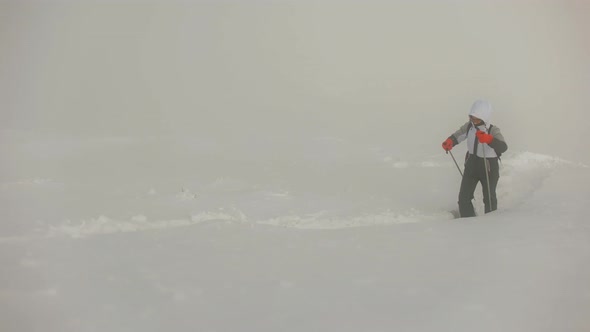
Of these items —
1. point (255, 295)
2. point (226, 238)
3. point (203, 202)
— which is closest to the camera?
point (255, 295)

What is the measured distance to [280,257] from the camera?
4359mm

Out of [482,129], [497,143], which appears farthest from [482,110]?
[497,143]

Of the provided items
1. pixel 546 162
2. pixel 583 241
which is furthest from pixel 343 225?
pixel 546 162

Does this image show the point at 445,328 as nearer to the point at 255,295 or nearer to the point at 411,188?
the point at 255,295

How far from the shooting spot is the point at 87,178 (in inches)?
342

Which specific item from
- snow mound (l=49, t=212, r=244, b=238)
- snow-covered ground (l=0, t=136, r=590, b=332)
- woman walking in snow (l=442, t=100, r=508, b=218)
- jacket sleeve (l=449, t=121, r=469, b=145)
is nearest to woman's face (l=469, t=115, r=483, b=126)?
woman walking in snow (l=442, t=100, r=508, b=218)

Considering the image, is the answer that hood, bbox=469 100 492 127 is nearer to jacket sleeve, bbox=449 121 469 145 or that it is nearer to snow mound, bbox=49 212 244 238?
jacket sleeve, bbox=449 121 469 145

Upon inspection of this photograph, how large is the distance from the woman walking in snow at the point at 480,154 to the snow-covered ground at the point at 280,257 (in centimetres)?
53

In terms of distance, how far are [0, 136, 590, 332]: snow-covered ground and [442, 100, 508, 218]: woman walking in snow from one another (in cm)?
53

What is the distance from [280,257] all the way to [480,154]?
3649mm

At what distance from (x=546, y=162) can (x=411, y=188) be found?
14.8 feet

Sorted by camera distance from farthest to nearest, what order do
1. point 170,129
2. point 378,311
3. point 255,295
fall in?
point 170,129, point 255,295, point 378,311

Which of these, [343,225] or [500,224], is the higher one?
[500,224]

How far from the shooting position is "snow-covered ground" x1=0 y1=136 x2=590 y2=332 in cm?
317
